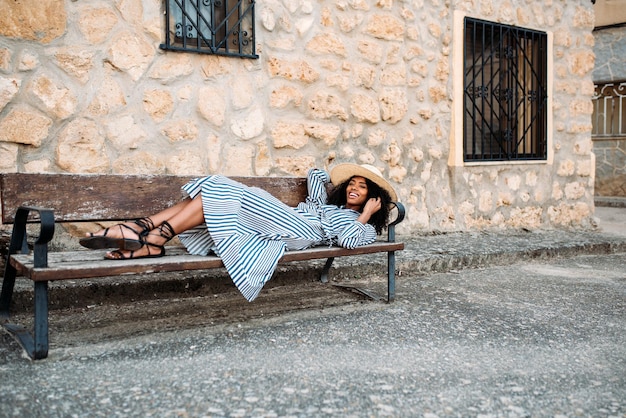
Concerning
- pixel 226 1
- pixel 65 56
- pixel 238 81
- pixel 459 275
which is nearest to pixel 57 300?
pixel 65 56

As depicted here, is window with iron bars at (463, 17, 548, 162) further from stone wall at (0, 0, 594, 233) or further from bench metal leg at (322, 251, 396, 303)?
bench metal leg at (322, 251, 396, 303)

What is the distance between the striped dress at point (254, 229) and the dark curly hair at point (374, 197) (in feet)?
0.39

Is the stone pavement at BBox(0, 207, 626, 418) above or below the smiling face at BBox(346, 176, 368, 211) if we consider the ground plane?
below

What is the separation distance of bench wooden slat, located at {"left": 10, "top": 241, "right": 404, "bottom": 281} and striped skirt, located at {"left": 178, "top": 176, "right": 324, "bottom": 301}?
0.30 feet

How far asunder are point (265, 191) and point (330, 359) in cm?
130

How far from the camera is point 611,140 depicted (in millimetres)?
12328

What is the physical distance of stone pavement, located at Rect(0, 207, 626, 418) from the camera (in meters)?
2.34

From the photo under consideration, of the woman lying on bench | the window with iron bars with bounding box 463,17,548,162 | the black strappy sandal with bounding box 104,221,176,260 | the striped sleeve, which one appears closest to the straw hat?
the woman lying on bench

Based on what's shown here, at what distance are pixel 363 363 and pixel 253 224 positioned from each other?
3.60 feet

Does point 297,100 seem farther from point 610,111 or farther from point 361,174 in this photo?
point 610,111

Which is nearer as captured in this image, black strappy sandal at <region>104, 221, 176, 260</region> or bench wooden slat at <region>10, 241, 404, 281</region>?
bench wooden slat at <region>10, 241, 404, 281</region>

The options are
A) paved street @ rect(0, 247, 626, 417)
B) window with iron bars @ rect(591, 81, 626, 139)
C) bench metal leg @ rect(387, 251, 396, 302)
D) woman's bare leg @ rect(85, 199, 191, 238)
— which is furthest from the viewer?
window with iron bars @ rect(591, 81, 626, 139)

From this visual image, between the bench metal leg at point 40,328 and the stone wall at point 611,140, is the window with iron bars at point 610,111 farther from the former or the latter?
the bench metal leg at point 40,328

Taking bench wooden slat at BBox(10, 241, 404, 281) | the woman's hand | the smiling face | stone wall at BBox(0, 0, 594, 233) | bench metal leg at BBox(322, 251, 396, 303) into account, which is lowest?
bench metal leg at BBox(322, 251, 396, 303)
